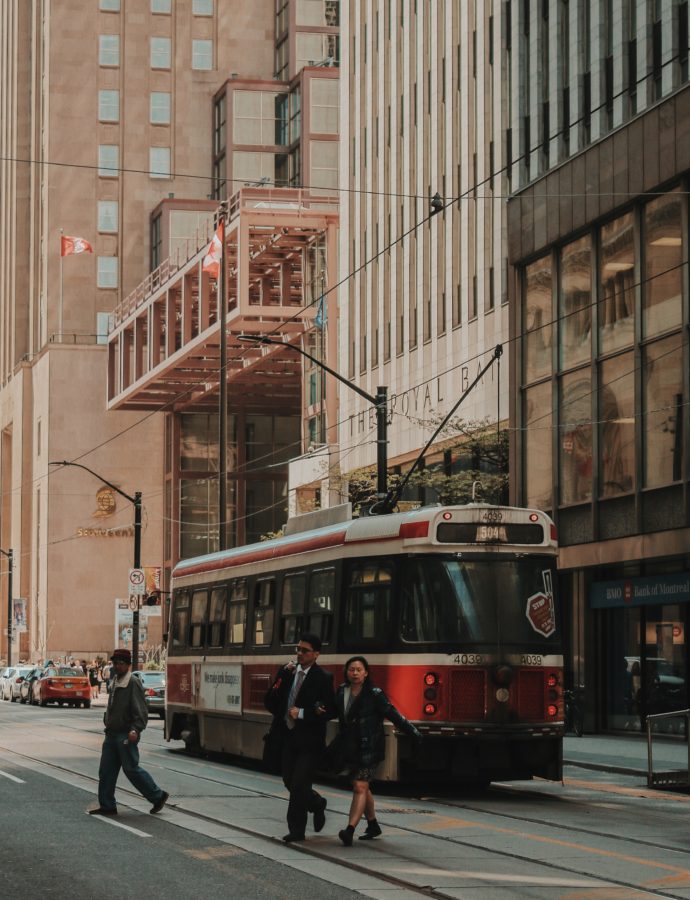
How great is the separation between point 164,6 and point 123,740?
89.9m

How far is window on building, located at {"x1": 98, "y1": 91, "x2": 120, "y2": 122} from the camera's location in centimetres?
9856

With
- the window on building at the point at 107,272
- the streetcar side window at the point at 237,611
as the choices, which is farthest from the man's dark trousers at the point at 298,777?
the window on building at the point at 107,272

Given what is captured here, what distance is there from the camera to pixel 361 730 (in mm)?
14117

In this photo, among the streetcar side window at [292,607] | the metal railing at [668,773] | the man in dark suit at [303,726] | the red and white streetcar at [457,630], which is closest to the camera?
the man in dark suit at [303,726]

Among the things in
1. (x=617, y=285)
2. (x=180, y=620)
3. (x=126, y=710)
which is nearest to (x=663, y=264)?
(x=617, y=285)

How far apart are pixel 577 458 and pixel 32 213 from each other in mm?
77784

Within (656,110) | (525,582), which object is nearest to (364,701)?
(525,582)

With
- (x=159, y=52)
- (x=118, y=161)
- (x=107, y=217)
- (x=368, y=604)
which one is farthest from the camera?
(x=159, y=52)

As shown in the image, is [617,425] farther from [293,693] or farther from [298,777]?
[298,777]

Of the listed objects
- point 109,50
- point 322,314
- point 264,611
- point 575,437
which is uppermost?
point 109,50

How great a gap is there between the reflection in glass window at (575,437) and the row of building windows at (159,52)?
69.2m

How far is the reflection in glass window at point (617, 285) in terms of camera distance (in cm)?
3297

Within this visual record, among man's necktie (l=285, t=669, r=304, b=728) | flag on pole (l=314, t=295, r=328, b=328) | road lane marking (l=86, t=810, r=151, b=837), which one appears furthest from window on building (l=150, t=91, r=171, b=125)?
man's necktie (l=285, t=669, r=304, b=728)

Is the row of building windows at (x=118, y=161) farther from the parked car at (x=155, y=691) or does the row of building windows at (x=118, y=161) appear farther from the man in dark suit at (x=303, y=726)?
the man in dark suit at (x=303, y=726)
